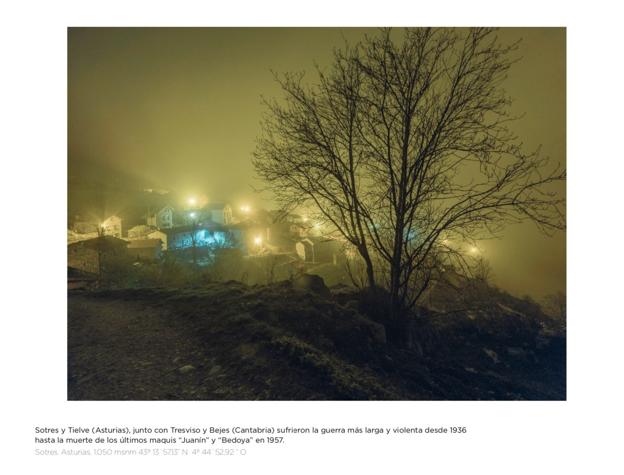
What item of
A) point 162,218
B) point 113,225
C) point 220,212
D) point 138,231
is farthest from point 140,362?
point 220,212

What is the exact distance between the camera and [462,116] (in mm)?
4496

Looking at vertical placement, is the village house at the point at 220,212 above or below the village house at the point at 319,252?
above

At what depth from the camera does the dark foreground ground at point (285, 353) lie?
3.50 m

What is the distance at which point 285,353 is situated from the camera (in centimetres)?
391

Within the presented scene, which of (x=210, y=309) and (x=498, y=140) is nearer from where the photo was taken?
(x=498, y=140)

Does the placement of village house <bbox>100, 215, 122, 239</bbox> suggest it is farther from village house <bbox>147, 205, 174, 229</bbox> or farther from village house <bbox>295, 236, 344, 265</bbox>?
village house <bbox>295, 236, 344, 265</bbox>

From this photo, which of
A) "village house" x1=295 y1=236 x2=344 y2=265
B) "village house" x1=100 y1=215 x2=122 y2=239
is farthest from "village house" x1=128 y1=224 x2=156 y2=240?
"village house" x1=295 y1=236 x2=344 y2=265

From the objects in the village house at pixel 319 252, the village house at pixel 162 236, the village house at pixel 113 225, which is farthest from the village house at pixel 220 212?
the village house at pixel 319 252

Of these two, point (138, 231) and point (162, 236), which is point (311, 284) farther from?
point (138, 231)

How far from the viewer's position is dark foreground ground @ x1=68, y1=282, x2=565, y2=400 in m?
3.50

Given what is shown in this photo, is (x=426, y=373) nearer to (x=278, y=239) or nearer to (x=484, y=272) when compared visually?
(x=484, y=272)

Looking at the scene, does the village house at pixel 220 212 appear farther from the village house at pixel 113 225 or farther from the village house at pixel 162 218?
the village house at pixel 113 225
